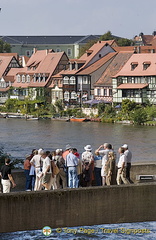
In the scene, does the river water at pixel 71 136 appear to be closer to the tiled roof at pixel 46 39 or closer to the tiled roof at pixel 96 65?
the tiled roof at pixel 96 65

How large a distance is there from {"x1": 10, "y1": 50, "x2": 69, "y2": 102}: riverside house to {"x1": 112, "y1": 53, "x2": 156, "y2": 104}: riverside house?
13678 millimetres

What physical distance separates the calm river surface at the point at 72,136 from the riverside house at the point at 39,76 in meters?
16.5

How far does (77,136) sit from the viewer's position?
62.4 m

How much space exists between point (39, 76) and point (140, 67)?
793 inches

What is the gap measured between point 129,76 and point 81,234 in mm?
64875

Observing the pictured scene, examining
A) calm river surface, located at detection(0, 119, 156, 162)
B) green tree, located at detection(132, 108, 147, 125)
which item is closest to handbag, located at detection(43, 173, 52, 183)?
calm river surface, located at detection(0, 119, 156, 162)

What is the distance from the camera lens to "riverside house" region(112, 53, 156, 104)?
3211 inches

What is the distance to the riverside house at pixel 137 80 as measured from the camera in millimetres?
81562

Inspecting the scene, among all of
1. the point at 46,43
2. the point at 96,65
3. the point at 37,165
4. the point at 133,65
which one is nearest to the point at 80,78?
the point at 96,65

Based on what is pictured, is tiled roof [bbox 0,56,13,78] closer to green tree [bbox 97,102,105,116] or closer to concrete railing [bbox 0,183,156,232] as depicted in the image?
green tree [bbox 97,102,105,116]

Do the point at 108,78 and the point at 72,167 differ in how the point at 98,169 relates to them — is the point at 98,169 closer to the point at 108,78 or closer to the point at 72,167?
the point at 72,167

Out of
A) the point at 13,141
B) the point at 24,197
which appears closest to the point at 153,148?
the point at 13,141

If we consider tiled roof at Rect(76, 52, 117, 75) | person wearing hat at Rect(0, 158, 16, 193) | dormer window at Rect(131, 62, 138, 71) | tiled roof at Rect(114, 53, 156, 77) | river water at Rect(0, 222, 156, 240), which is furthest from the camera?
tiled roof at Rect(76, 52, 117, 75)

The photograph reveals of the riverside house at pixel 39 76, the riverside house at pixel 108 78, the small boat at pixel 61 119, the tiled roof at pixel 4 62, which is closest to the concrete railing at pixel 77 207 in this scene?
the small boat at pixel 61 119
